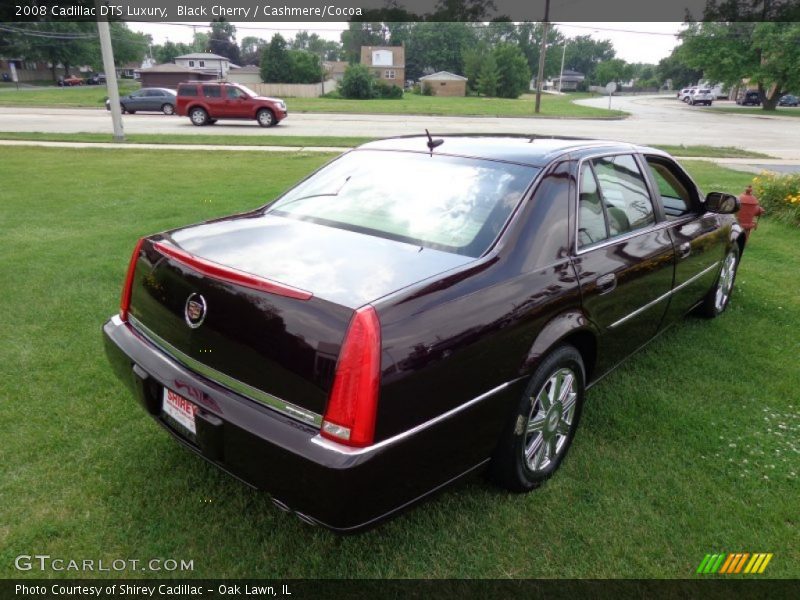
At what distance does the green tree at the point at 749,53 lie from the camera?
41.8 metres

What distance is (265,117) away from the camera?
914 inches

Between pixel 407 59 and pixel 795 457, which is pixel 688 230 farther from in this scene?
pixel 407 59

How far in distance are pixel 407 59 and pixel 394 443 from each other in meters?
105

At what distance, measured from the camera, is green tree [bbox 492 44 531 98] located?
6638 cm

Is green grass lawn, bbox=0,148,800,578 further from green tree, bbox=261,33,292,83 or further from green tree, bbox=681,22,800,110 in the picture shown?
green tree, bbox=261,33,292,83

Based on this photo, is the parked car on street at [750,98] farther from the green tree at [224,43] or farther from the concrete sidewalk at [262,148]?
the green tree at [224,43]

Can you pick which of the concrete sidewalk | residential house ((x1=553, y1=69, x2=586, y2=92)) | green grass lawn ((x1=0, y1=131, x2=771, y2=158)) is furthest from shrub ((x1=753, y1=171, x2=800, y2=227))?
residential house ((x1=553, y1=69, x2=586, y2=92))

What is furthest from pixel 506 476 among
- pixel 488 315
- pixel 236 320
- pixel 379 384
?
pixel 236 320

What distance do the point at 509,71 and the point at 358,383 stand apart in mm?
71177

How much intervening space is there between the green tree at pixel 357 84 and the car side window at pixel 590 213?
50.5m

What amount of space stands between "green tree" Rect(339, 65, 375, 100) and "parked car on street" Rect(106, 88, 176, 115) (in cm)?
2371

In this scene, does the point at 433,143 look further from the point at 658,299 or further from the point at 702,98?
the point at 702,98

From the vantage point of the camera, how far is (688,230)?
386 cm

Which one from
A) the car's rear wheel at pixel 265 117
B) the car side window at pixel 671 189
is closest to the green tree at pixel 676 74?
the car's rear wheel at pixel 265 117
